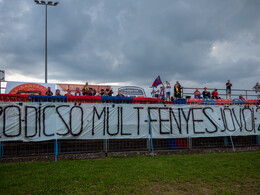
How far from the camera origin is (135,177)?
477 cm

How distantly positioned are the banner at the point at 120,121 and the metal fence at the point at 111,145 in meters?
0.40

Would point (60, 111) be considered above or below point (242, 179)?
above

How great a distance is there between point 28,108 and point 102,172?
→ 152 inches

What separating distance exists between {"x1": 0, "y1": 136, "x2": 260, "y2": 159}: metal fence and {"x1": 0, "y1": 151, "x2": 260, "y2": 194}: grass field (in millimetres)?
916

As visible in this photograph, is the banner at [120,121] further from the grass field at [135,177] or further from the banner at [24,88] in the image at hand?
the banner at [24,88]

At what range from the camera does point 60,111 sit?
7109mm

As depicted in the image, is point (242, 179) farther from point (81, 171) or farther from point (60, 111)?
point (60, 111)

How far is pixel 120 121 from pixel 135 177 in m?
3.09

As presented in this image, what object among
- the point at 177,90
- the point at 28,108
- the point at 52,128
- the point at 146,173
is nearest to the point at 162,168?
the point at 146,173

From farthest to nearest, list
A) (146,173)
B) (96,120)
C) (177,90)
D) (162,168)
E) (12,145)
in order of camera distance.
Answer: (177,90), (96,120), (12,145), (162,168), (146,173)

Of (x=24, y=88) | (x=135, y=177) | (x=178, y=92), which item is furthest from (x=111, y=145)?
(x=24, y=88)

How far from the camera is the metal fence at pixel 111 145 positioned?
682 centimetres

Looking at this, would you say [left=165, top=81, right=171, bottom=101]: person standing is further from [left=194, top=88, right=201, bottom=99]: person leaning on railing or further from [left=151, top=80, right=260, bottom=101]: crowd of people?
[left=194, top=88, right=201, bottom=99]: person leaning on railing

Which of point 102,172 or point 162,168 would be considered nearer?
point 102,172
